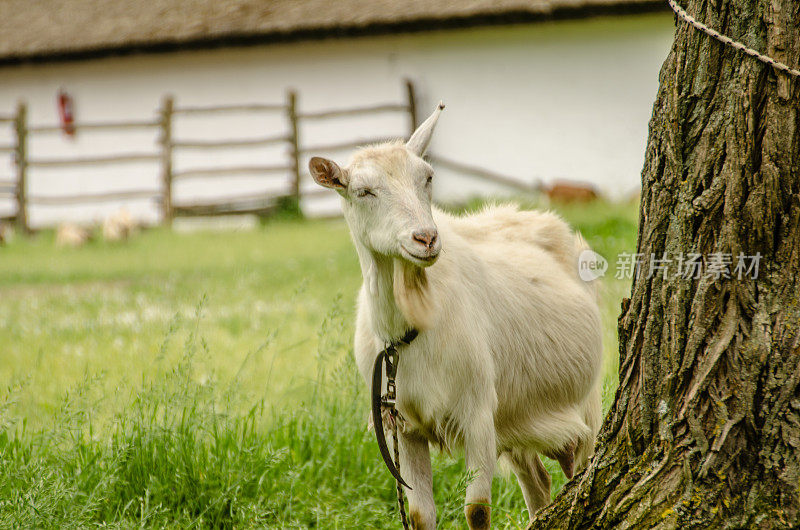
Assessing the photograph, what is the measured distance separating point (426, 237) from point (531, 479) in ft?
5.03

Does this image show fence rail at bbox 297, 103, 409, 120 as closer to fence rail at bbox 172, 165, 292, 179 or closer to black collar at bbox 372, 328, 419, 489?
fence rail at bbox 172, 165, 292, 179

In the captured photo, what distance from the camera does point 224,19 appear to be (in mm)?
17859

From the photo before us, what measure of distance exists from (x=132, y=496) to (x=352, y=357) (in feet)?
3.81

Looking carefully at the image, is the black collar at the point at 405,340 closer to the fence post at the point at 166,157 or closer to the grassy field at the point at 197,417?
the grassy field at the point at 197,417

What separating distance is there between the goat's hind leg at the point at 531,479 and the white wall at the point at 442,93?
12.6 meters

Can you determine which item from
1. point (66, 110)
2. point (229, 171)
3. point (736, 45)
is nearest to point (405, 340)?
point (736, 45)

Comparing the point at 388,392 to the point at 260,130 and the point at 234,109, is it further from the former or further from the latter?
the point at 260,130

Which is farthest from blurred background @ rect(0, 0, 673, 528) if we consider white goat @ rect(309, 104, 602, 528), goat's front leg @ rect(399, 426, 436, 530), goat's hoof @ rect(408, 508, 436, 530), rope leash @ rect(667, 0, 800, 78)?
rope leash @ rect(667, 0, 800, 78)

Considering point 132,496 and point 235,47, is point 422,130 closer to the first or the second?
point 132,496

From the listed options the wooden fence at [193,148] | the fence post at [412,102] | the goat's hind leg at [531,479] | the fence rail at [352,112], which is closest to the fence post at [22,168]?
the wooden fence at [193,148]

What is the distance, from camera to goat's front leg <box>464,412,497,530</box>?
327 cm

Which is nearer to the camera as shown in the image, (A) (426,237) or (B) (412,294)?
(A) (426,237)

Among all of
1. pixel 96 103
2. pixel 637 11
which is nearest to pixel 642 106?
pixel 637 11

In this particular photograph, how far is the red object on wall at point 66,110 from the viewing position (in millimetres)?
19016
